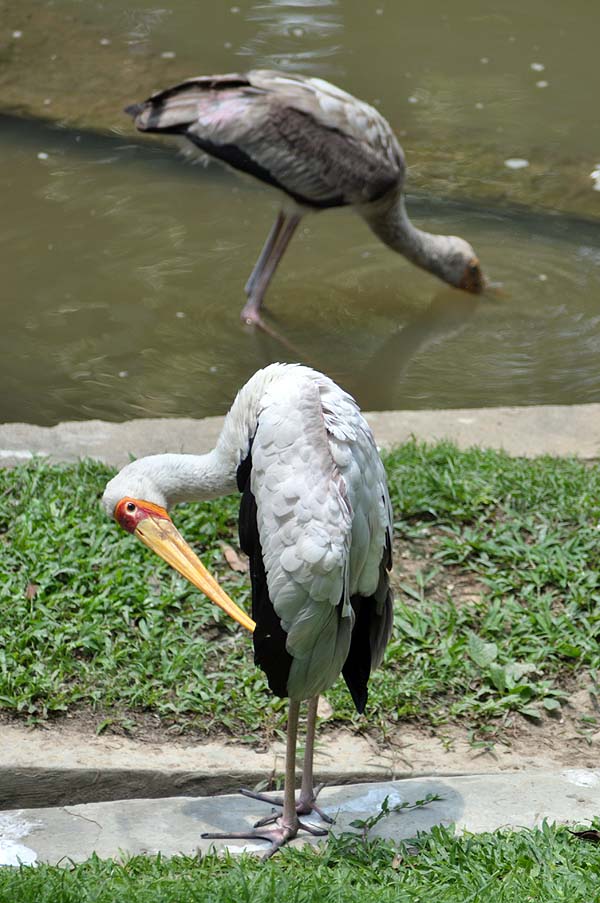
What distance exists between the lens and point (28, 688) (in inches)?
131

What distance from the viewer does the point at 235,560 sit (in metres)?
3.95

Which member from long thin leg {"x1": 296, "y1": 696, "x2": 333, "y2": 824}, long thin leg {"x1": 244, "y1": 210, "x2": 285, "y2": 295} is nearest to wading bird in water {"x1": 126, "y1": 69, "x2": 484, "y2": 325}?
long thin leg {"x1": 244, "y1": 210, "x2": 285, "y2": 295}

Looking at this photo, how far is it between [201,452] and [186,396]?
134 cm

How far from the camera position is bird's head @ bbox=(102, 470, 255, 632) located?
2.96 m

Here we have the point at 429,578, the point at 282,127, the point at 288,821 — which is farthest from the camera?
the point at 282,127

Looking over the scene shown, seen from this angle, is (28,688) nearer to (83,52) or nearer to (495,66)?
(83,52)

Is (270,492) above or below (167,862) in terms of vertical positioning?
above

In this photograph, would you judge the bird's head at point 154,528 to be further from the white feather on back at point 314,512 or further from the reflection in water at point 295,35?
the reflection in water at point 295,35

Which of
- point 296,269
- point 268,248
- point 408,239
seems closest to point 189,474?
point 268,248

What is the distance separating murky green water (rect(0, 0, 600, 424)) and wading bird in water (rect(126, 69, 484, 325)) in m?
0.81

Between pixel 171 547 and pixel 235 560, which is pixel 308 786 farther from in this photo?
pixel 235 560

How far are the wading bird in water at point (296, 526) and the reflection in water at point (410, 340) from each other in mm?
2889

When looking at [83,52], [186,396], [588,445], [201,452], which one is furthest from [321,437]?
[83,52]

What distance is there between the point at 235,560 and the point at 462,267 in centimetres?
322
